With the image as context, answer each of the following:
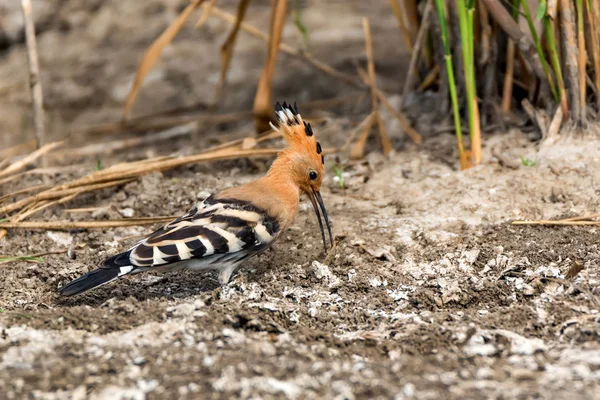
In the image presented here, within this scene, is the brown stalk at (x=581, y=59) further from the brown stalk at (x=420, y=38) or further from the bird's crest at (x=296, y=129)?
the bird's crest at (x=296, y=129)

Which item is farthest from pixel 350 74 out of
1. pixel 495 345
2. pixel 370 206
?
pixel 495 345

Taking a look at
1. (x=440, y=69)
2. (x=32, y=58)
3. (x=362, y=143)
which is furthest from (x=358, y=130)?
(x=32, y=58)

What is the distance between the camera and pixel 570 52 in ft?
14.2

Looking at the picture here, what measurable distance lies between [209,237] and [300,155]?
71 cm

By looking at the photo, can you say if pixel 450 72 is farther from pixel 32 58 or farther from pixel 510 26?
pixel 32 58

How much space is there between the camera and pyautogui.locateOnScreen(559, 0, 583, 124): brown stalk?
14.0ft

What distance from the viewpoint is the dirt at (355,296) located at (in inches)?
101

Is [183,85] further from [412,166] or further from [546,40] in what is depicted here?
[546,40]

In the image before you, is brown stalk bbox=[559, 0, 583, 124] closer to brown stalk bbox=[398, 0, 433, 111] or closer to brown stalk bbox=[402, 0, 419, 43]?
brown stalk bbox=[398, 0, 433, 111]

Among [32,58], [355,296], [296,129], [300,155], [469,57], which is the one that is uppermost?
[32,58]

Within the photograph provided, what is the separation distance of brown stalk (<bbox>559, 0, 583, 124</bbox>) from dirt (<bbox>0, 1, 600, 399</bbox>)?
7.3 inches

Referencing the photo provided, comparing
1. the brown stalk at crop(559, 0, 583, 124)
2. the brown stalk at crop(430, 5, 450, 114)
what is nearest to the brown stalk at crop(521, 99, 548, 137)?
the brown stalk at crop(559, 0, 583, 124)

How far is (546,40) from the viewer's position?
457cm

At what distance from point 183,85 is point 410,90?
235cm
